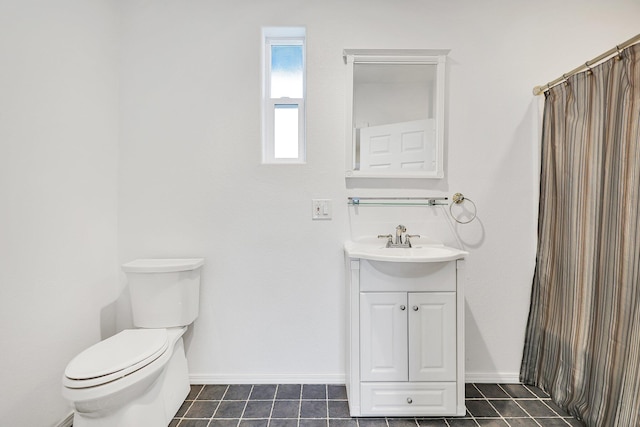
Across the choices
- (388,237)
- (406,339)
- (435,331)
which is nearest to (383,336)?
(406,339)

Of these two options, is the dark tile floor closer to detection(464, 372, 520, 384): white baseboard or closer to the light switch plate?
detection(464, 372, 520, 384): white baseboard

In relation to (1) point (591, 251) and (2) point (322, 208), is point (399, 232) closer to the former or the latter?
(2) point (322, 208)

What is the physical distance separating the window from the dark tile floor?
1338mm

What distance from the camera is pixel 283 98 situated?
1.89 meters

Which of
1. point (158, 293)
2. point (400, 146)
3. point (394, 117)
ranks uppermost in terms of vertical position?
point (394, 117)

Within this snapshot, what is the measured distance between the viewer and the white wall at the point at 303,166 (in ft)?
5.87

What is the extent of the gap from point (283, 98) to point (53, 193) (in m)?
1.27

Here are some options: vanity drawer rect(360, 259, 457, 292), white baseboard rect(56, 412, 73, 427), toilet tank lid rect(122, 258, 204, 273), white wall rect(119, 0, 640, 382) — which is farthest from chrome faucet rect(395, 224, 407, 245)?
white baseboard rect(56, 412, 73, 427)

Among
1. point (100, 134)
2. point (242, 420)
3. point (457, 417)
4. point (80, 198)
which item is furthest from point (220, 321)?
point (457, 417)

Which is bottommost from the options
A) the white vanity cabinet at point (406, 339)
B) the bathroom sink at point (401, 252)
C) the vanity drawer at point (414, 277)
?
the white vanity cabinet at point (406, 339)

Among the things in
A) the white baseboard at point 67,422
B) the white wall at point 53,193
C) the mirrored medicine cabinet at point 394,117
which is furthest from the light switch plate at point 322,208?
the white baseboard at point 67,422

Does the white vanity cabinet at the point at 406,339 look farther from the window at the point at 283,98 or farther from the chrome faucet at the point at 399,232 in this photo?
the window at the point at 283,98

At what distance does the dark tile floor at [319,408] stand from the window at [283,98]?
4.39 ft

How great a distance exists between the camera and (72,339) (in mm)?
1473
